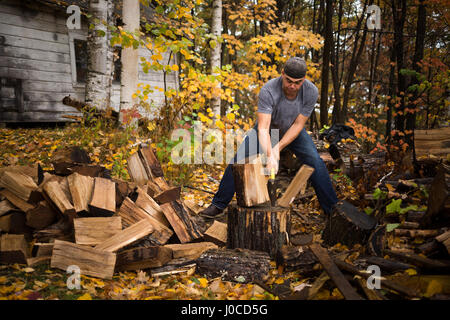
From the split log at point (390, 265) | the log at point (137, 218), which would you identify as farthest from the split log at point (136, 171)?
the split log at point (390, 265)

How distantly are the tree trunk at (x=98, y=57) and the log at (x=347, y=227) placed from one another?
18.9ft

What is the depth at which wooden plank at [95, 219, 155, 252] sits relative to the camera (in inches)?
93.3

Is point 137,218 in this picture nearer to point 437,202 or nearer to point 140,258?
point 140,258

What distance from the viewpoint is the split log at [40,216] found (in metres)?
2.55

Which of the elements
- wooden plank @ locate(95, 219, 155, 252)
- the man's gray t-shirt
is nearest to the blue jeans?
the man's gray t-shirt

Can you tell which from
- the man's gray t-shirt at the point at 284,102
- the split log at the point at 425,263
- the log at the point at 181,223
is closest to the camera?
the split log at the point at 425,263

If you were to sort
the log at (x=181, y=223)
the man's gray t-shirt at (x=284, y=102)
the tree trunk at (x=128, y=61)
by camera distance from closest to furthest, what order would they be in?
the log at (x=181, y=223), the man's gray t-shirt at (x=284, y=102), the tree trunk at (x=128, y=61)

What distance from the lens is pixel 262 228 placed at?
2.64 metres

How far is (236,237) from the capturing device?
272cm

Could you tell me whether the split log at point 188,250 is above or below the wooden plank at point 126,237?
below

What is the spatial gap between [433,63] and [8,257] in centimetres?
898

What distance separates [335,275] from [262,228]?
0.79m

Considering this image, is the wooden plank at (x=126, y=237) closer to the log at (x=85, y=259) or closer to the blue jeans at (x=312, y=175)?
the log at (x=85, y=259)

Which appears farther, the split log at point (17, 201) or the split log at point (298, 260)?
the split log at point (17, 201)
